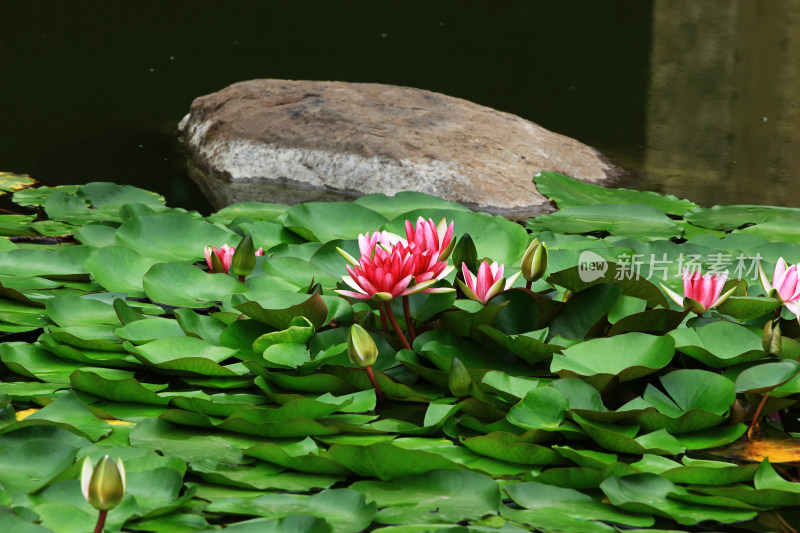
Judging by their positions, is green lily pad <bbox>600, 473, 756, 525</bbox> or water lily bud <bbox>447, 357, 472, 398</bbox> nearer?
green lily pad <bbox>600, 473, 756, 525</bbox>

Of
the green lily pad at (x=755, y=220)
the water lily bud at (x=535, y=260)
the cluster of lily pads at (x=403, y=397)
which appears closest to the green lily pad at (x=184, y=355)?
the cluster of lily pads at (x=403, y=397)

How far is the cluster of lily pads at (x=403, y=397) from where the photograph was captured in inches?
44.7

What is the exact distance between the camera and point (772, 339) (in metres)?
1.38

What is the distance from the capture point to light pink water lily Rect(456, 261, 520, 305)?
4.96 ft

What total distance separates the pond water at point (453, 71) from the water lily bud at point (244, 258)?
1483 mm

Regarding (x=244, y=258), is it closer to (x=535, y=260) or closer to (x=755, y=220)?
(x=535, y=260)

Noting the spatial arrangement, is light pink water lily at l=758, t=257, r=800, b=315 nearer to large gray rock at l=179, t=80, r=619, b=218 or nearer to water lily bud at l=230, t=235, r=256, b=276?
water lily bud at l=230, t=235, r=256, b=276

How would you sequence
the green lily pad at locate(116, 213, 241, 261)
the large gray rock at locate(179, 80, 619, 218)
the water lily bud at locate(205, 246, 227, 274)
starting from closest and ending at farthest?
1. the water lily bud at locate(205, 246, 227, 274)
2. the green lily pad at locate(116, 213, 241, 261)
3. the large gray rock at locate(179, 80, 619, 218)

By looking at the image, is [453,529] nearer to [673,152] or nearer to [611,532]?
[611,532]

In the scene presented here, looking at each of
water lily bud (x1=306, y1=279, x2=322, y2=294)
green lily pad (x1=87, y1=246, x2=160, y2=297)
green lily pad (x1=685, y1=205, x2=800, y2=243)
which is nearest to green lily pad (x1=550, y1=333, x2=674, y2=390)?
water lily bud (x1=306, y1=279, x2=322, y2=294)

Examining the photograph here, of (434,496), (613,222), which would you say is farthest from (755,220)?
(434,496)

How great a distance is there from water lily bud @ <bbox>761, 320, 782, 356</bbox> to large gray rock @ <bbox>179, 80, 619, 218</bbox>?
176 cm

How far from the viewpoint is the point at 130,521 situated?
1.08 m

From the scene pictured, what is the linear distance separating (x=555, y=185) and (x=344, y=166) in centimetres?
82
